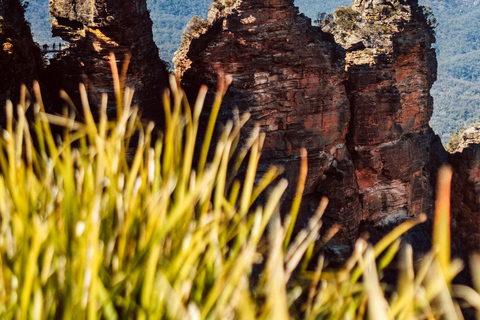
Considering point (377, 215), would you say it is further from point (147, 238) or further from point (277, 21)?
point (147, 238)

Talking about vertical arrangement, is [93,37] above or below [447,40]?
below

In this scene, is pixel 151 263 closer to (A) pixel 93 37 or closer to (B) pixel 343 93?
(A) pixel 93 37

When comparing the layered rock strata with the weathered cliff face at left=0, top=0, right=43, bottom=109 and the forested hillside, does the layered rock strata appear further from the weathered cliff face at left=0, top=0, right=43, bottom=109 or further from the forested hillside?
the forested hillside

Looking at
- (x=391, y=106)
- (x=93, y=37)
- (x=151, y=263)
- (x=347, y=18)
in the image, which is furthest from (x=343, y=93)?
(x=151, y=263)

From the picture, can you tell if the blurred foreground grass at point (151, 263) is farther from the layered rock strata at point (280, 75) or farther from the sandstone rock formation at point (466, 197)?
the sandstone rock formation at point (466, 197)

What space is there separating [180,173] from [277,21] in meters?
11.7

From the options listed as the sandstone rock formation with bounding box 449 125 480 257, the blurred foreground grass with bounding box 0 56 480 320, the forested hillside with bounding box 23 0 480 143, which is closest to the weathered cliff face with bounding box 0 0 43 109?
the blurred foreground grass with bounding box 0 56 480 320

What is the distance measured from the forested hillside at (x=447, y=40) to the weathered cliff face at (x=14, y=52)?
124 feet

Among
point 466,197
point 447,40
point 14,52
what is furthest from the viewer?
point 447,40

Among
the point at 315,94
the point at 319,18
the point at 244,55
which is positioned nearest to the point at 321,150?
the point at 315,94

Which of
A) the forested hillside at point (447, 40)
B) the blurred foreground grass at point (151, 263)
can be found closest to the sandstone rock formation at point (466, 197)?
the blurred foreground grass at point (151, 263)

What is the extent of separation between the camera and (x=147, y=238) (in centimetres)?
186

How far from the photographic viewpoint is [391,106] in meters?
16.9

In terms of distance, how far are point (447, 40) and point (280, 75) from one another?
138m
